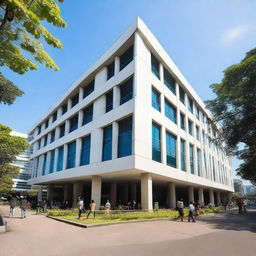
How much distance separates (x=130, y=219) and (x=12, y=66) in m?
12.8

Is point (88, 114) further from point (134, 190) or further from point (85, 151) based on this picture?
point (134, 190)

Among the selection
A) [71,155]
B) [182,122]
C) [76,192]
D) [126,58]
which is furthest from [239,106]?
[76,192]

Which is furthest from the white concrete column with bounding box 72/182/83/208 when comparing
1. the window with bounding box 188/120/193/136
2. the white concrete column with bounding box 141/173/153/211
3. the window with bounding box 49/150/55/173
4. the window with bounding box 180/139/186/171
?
the window with bounding box 188/120/193/136

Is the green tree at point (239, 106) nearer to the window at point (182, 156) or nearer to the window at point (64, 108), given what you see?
the window at point (182, 156)

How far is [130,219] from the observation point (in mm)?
15516

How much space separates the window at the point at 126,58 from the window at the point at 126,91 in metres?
2.49

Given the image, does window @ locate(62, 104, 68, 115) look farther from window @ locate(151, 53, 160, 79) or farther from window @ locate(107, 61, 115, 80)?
window @ locate(151, 53, 160, 79)

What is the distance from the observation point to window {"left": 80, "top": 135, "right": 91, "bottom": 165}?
26.7m

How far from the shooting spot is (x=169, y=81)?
29.4m

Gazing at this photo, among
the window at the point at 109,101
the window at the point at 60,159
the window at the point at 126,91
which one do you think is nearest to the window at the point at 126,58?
the window at the point at 126,91

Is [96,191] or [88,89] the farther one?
[88,89]

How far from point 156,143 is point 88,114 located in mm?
11282

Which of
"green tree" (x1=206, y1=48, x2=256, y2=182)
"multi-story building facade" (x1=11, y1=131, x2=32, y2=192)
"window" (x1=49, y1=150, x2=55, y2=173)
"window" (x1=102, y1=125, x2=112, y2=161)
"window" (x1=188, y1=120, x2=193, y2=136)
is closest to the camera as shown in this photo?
"green tree" (x1=206, y1=48, x2=256, y2=182)

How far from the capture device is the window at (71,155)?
29.7 m
